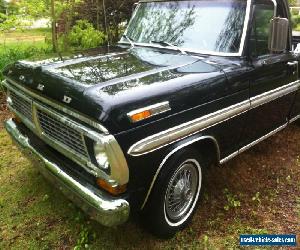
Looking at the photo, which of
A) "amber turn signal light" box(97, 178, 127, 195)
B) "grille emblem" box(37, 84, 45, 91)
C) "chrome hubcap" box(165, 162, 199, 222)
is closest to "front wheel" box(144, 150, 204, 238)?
"chrome hubcap" box(165, 162, 199, 222)

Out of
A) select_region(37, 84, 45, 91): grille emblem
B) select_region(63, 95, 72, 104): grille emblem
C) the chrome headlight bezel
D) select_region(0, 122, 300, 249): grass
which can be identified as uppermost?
select_region(37, 84, 45, 91): grille emblem

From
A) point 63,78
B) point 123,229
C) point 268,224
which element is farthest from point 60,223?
point 268,224

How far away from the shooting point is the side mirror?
3723 mm

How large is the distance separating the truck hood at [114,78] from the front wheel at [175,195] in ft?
1.73

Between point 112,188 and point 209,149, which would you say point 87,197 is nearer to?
point 112,188

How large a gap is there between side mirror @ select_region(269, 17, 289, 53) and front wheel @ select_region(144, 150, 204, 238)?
145cm

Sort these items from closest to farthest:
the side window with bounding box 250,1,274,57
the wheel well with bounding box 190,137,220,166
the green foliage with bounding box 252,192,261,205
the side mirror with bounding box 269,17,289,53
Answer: the wheel well with bounding box 190,137,220,166, the side mirror with bounding box 269,17,289,53, the side window with bounding box 250,1,274,57, the green foliage with bounding box 252,192,261,205

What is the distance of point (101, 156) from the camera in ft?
8.86

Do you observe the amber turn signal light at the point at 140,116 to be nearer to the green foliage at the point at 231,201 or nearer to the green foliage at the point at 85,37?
the green foliage at the point at 231,201

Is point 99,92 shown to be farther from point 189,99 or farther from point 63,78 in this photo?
point 189,99

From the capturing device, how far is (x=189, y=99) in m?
3.11

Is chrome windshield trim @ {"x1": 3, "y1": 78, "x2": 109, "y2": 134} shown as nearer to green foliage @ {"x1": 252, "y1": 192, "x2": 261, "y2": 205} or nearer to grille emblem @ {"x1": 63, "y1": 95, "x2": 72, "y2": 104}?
grille emblem @ {"x1": 63, "y1": 95, "x2": 72, "y2": 104}

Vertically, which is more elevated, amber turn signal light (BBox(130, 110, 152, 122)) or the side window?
the side window

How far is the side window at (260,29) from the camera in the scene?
3.85 meters
